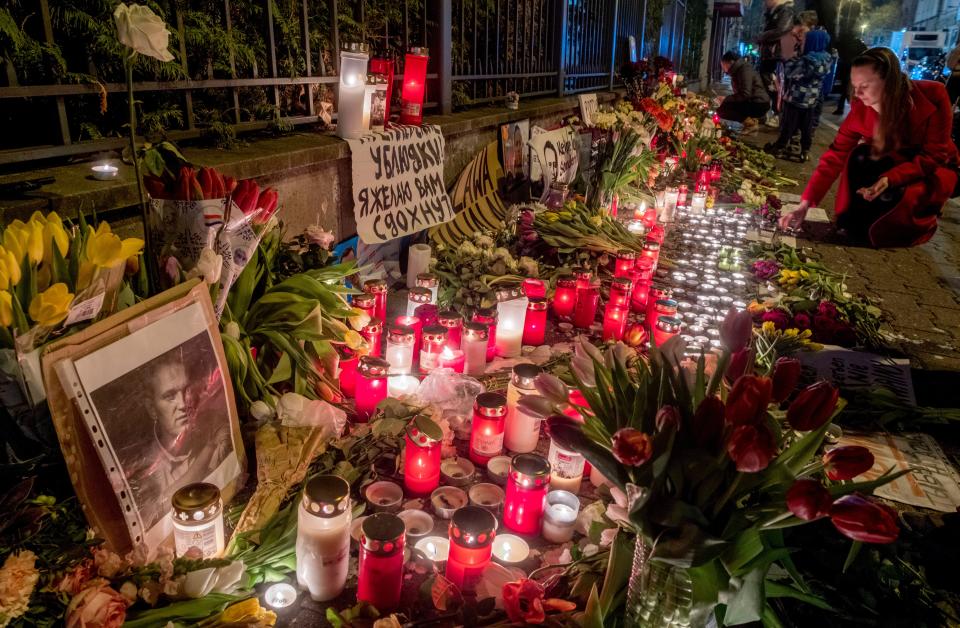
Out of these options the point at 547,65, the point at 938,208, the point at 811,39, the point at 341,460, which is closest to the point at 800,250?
the point at 938,208

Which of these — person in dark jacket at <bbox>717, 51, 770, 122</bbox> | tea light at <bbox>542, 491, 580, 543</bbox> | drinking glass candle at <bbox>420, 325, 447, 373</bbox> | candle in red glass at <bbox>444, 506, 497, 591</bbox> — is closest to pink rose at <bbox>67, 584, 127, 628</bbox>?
candle in red glass at <bbox>444, 506, 497, 591</bbox>

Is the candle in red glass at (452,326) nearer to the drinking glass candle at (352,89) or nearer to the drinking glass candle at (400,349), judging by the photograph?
the drinking glass candle at (400,349)

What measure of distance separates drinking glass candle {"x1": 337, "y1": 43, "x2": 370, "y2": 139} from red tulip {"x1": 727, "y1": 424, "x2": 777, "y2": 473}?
2.87m

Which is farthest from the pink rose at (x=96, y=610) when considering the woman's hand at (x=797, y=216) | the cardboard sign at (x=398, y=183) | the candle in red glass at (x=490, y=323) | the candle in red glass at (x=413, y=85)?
Result: the woman's hand at (x=797, y=216)

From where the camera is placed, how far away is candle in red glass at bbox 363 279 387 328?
295 cm

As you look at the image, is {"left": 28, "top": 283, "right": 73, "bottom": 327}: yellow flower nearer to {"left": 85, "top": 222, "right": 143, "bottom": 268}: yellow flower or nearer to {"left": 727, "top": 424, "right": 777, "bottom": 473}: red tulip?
{"left": 85, "top": 222, "right": 143, "bottom": 268}: yellow flower

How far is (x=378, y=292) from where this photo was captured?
298 centimetres

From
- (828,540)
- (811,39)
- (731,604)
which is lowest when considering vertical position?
(828,540)

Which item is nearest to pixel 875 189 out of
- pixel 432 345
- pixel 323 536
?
Answer: pixel 432 345

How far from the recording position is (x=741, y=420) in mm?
1091

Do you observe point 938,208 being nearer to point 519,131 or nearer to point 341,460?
point 519,131

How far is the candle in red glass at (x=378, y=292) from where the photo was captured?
9.66 feet

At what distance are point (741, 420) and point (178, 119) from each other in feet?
8.99

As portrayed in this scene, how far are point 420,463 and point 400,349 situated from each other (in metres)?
0.71
